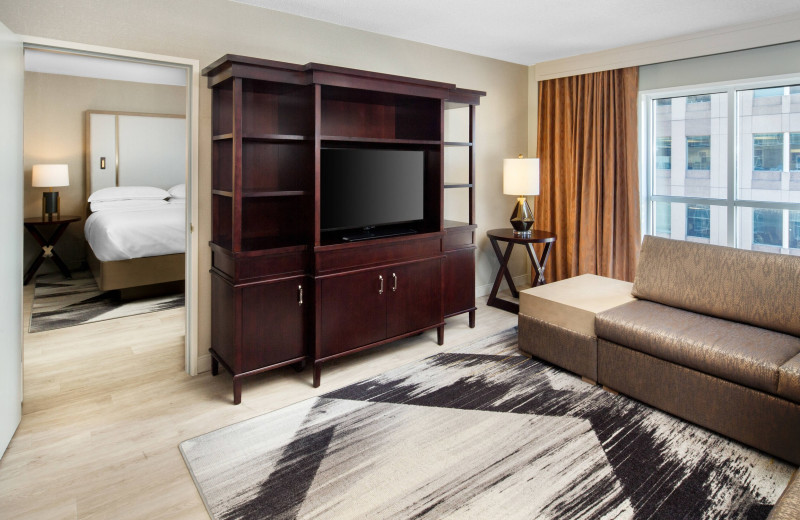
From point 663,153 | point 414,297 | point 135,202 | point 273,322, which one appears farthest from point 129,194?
point 663,153

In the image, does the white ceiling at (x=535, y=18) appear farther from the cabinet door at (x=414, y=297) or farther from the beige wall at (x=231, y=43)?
the cabinet door at (x=414, y=297)

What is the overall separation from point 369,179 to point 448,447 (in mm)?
1689

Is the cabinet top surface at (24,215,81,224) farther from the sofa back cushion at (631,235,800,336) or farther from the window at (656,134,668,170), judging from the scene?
the window at (656,134,668,170)

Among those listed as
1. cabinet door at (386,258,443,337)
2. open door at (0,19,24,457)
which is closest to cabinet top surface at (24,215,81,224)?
open door at (0,19,24,457)

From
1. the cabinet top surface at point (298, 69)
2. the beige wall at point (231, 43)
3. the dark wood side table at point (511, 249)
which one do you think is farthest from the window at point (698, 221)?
the cabinet top surface at point (298, 69)

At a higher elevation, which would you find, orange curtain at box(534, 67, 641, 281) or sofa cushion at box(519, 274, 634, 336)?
orange curtain at box(534, 67, 641, 281)

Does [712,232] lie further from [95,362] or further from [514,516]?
[95,362]

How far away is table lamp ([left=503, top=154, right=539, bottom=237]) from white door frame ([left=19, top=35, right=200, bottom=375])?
250 centimetres

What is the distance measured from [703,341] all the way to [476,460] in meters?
1.21

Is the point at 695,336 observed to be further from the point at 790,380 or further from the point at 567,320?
the point at 567,320

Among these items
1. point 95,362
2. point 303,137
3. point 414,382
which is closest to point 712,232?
point 414,382

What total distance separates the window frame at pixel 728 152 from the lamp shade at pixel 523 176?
94 cm

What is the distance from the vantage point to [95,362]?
10.2ft

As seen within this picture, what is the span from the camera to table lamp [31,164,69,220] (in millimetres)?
5098
